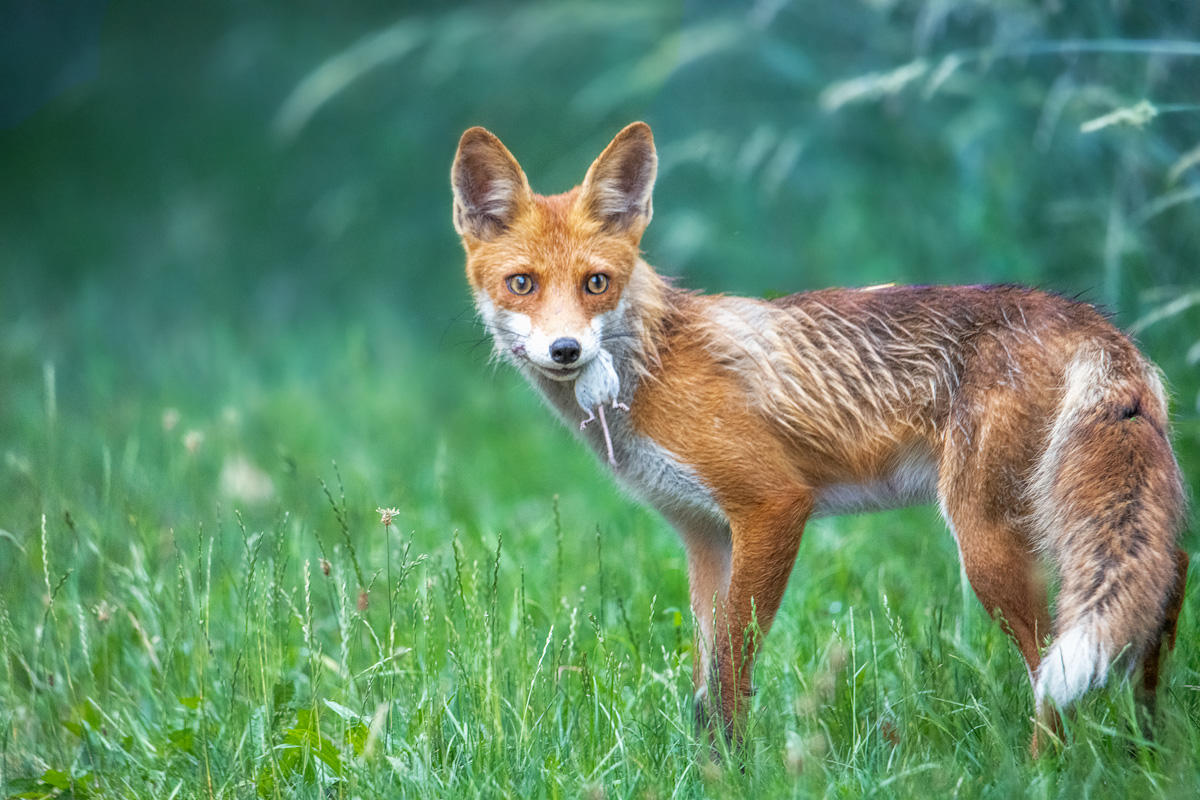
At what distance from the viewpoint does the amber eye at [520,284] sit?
360cm

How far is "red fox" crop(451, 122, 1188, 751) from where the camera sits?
3.09 meters

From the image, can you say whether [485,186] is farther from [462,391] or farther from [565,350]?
[462,391]

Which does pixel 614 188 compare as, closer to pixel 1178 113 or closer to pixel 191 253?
pixel 1178 113

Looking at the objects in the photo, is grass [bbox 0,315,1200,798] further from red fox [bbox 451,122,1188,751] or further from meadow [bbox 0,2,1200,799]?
red fox [bbox 451,122,1188,751]

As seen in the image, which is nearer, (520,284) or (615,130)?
(520,284)

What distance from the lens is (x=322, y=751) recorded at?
2.96 metres

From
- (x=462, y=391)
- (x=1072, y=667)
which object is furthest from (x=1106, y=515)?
(x=462, y=391)

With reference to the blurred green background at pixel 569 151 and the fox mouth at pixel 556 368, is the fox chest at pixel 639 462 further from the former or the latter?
the blurred green background at pixel 569 151

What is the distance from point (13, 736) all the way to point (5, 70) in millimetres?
7648

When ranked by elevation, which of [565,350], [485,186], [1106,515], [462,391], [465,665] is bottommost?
[462,391]

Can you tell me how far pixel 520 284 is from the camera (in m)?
3.62

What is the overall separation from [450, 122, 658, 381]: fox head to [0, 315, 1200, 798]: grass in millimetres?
641

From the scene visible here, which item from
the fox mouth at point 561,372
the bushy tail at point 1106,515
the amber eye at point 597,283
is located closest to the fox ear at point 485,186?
the amber eye at point 597,283

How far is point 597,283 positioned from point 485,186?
54 centimetres
